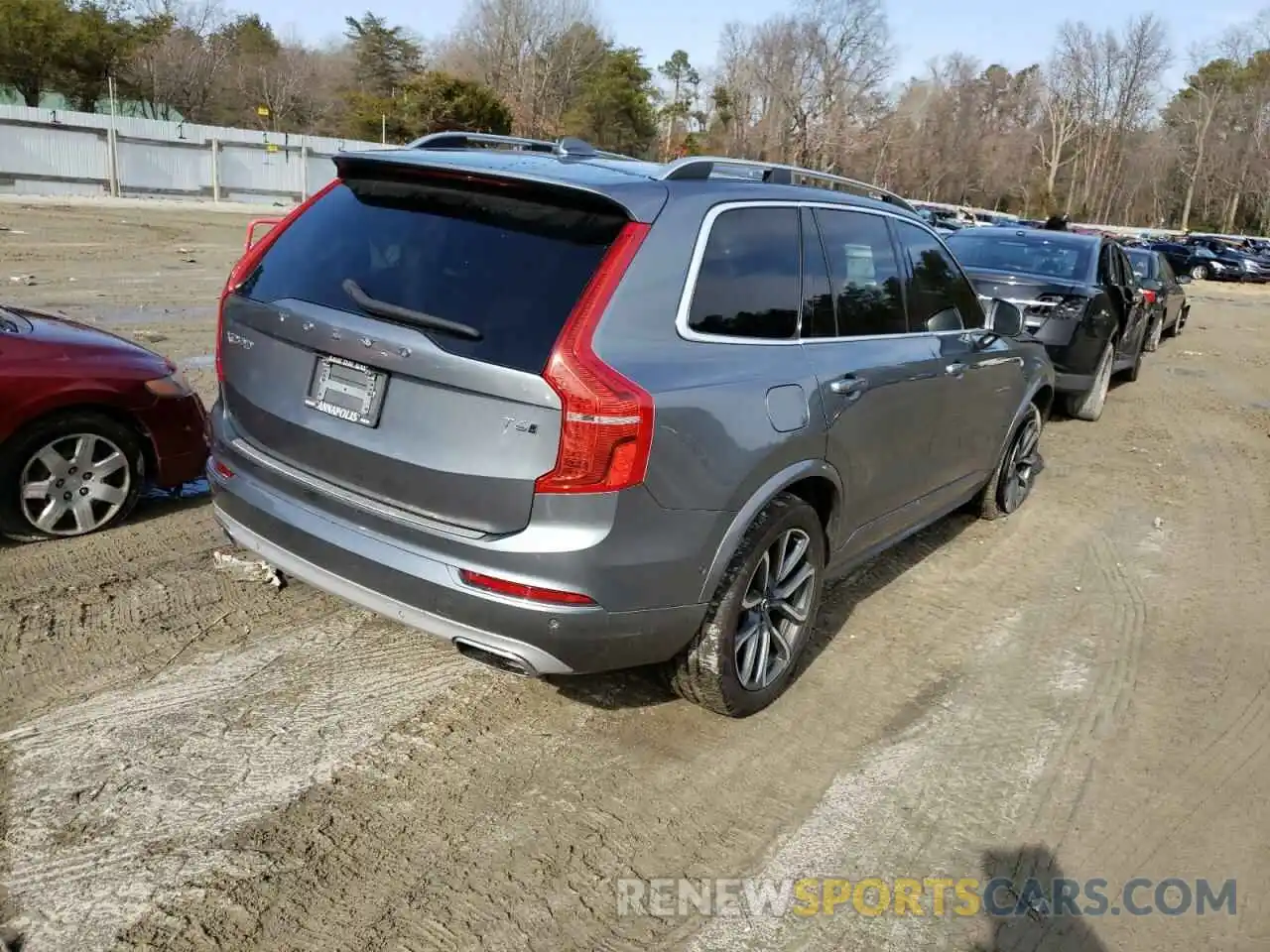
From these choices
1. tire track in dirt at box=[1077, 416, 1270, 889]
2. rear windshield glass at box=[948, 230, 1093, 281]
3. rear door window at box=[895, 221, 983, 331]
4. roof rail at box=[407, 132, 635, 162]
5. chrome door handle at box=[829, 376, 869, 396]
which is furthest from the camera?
rear windshield glass at box=[948, 230, 1093, 281]

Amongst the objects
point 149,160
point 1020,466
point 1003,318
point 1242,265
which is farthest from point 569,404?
point 1242,265

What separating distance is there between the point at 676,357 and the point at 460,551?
0.88 m

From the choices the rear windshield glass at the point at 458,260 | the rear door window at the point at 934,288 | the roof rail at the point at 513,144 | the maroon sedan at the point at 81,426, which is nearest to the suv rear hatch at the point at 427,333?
the rear windshield glass at the point at 458,260

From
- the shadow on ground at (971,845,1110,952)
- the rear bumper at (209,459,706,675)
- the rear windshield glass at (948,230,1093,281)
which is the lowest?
the shadow on ground at (971,845,1110,952)

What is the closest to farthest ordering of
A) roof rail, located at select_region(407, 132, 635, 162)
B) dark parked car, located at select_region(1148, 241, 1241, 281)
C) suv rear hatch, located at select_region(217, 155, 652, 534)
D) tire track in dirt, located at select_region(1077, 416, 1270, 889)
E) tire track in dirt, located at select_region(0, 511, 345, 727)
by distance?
suv rear hatch, located at select_region(217, 155, 652, 534) → tire track in dirt, located at select_region(1077, 416, 1270, 889) → tire track in dirt, located at select_region(0, 511, 345, 727) → roof rail, located at select_region(407, 132, 635, 162) → dark parked car, located at select_region(1148, 241, 1241, 281)

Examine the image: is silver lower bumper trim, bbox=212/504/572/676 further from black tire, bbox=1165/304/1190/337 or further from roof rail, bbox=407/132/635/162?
black tire, bbox=1165/304/1190/337

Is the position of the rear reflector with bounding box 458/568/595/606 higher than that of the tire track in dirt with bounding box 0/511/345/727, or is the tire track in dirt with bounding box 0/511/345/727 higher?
the rear reflector with bounding box 458/568/595/606

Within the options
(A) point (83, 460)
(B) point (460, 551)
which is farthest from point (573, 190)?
(A) point (83, 460)

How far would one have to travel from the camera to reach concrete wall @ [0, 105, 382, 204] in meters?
28.8

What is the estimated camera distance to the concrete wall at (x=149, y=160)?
28781 millimetres

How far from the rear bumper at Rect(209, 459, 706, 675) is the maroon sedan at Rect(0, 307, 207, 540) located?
5.69ft

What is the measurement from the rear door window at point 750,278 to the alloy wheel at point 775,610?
77cm

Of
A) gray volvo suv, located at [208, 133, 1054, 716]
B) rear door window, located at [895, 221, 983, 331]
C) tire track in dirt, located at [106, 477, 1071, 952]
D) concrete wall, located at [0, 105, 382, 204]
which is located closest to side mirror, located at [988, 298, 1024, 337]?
rear door window, located at [895, 221, 983, 331]

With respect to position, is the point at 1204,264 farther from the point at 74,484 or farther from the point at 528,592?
the point at 528,592
